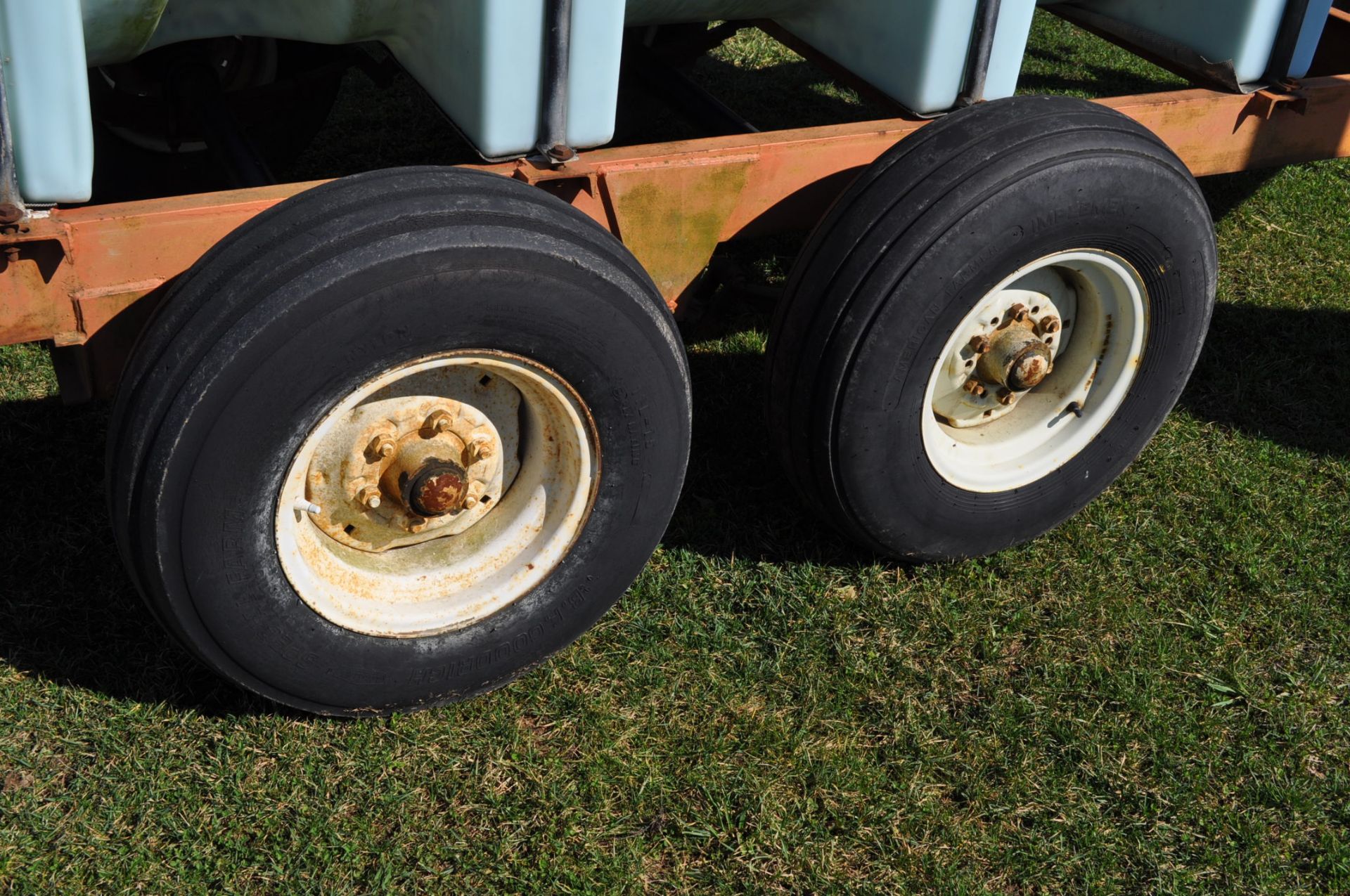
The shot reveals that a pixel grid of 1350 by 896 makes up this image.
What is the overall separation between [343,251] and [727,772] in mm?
1289

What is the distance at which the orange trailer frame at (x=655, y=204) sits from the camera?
2164 millimetres

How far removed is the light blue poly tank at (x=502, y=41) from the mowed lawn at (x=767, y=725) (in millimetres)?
842

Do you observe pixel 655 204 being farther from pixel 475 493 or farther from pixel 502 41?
pixel 475 493

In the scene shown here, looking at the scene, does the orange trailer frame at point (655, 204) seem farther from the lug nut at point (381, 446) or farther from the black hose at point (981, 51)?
the lug nut at point (381, 446)

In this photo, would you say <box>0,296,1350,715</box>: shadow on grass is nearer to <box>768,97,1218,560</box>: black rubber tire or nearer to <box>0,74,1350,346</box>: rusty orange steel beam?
<box>768,97,1218,560</box>: black rubber tire

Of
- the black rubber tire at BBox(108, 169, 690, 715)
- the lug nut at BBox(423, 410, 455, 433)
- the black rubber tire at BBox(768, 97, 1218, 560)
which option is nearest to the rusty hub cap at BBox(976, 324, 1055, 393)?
the black rubber tire at BBox(768, 97, 1218, 560)

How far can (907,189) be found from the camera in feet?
8.36

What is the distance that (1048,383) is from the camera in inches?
121

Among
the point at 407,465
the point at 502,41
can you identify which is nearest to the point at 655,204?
the point at 502,41

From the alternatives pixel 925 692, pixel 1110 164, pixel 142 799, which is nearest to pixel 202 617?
pixel 142 799

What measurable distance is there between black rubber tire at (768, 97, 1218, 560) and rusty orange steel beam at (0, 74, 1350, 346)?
0.17 meters

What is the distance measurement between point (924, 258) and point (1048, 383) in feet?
2.32

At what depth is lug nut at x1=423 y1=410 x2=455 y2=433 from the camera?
2.46 m

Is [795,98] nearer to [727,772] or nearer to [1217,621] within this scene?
[1217,621]
